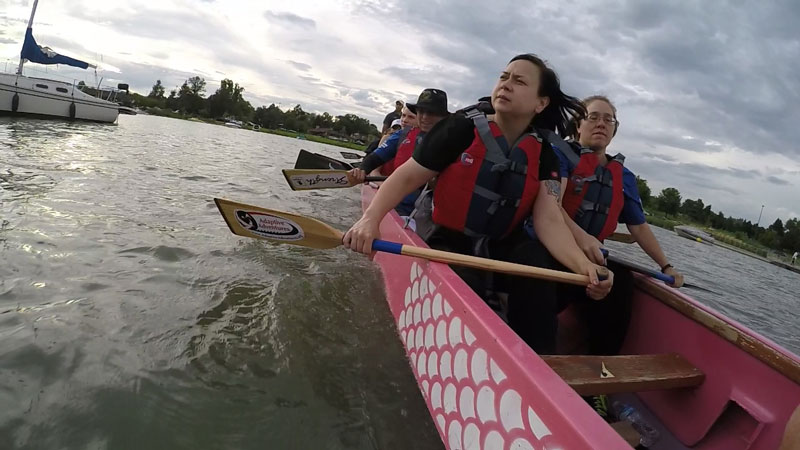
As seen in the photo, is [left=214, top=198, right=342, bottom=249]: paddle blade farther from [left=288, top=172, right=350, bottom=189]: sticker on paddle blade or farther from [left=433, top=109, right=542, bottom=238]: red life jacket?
[left=288, top=172, right=350, bottom=189]: sticker on paddle blade

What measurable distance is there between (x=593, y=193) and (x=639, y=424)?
130 cm

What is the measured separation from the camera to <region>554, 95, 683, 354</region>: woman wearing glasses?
8.28 feet

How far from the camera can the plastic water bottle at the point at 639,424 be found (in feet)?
6.88

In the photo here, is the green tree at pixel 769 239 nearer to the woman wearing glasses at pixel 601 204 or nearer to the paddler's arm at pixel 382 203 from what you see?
the woman wearing glasses at pixel 601 204

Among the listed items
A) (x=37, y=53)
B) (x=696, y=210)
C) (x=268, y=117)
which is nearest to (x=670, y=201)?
(x=696, y=210)

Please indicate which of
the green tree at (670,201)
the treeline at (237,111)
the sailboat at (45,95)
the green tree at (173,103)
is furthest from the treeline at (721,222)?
the green tree at (173,103)

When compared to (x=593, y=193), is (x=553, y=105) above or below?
above

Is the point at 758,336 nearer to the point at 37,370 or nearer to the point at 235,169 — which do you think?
the point at 37,370

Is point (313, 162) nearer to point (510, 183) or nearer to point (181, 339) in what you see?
point (181, 339)

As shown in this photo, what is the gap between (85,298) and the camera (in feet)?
8.03

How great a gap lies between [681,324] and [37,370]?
2.94m

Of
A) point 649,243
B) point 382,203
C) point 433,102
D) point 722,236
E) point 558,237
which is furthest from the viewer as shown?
point 722,236

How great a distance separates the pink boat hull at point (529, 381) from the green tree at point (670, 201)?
74.1 metres

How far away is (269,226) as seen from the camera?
231 cm
